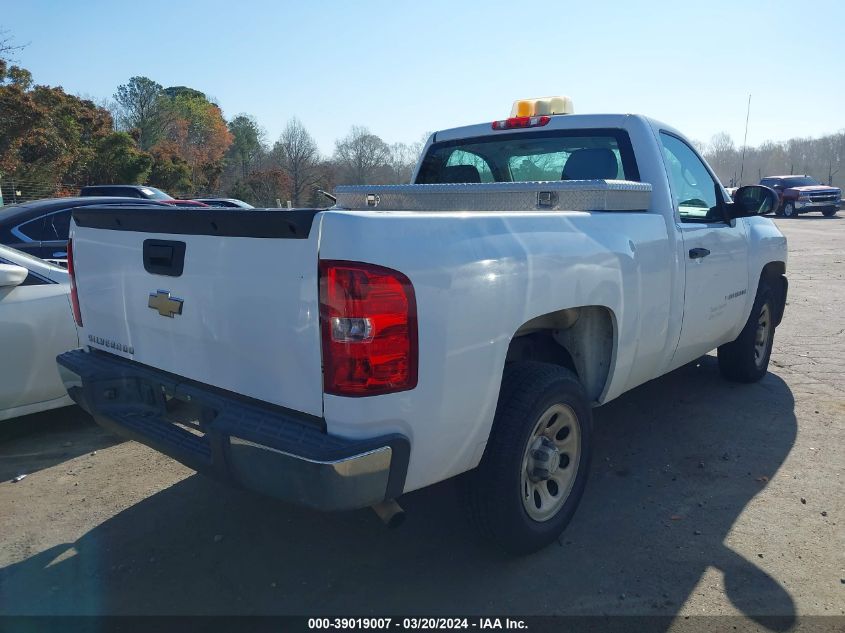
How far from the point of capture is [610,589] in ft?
8.95

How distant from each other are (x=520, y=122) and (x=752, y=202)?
Answer: 5.36ft

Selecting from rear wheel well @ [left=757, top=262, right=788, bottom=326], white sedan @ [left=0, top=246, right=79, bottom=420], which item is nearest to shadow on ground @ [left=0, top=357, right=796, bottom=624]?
white sedan @ [left=0, top=246, right=79, bottom=420]

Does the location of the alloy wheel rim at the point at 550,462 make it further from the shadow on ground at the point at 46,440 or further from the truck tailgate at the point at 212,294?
the shadow on ground at the point at 46,440

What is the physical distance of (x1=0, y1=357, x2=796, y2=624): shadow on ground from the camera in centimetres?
267

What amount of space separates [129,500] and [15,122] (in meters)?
26.3

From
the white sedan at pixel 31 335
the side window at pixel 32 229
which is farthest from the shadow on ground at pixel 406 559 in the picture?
the side window at pixel 32 229

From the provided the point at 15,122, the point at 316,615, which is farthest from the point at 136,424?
the point at 15,122

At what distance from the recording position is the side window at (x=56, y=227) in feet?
23.0

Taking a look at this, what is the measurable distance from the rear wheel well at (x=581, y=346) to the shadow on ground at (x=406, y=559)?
72cm

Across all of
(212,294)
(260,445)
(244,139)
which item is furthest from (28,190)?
(244,139)

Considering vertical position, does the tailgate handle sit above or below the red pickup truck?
above

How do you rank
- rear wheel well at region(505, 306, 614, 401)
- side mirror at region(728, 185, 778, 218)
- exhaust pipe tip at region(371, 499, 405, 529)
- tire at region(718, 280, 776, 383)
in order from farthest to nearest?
tire at region(718, 280, 776, 383) → side mirror at region(728, 185, 778, 218) → rear wheel well at region(505, 306, 614, 401) → exhaust pipe tip at region(371, 499, 405, 529)

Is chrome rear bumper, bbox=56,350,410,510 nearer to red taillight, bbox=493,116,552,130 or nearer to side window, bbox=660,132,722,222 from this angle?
side window, bbox=660,132,722,222

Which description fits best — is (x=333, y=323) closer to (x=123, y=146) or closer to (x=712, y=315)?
(x=712, y=315)
